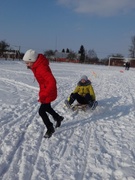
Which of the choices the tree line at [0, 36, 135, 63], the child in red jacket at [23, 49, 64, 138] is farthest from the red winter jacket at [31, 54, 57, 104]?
the tree line at [0, 36, 135, 63]

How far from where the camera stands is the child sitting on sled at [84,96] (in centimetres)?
724

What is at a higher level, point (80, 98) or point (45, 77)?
point (45, 77)

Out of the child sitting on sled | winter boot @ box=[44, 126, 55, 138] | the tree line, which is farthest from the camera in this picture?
the tree line

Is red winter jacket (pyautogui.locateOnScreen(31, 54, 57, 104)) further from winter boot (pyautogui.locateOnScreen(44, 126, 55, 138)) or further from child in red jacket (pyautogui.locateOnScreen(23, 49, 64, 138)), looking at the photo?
winter boot (pyautogui.locateOnScreen(44, 126, 55, 138))

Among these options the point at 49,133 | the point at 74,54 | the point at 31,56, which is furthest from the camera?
the point at 74,54

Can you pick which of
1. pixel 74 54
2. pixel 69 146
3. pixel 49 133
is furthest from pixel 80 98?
pixel 74 54

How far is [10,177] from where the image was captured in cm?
339

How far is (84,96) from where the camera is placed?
7406mm

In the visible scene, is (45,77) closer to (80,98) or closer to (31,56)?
(31,56)

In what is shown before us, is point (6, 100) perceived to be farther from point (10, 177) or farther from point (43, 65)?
point (10, 177)

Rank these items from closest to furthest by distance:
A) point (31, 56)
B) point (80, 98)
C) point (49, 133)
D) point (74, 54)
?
point (31, 56)
point (49, 133)
point (80, 98)
point (74, 54)

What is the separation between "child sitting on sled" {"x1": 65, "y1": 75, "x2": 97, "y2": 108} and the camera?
724cm

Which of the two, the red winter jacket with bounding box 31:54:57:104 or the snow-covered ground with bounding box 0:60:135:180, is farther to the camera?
the red winter jacket with bounding box 31:54:57:104

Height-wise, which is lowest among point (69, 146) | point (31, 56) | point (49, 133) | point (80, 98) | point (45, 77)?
point (69, 146)
